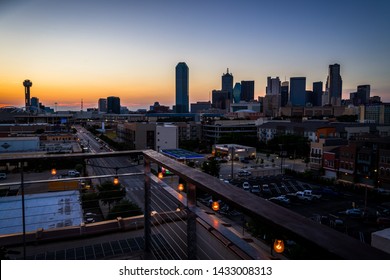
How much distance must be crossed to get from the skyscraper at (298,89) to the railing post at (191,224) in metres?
107

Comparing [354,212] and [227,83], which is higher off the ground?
[227,83]

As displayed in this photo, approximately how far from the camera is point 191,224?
1.04m

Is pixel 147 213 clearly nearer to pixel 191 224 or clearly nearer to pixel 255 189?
pixel 191 224

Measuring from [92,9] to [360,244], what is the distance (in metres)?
6.75

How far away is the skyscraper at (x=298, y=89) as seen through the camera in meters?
103

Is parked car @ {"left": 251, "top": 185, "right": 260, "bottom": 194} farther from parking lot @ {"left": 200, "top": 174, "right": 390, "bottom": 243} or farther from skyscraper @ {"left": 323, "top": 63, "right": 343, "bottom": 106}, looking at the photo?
skyscraper @ {"left": 323, "top": 63, "right": 343, "bottom": 106}

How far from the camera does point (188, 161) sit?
1833 cm

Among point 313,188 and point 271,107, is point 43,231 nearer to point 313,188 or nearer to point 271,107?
point 313,188

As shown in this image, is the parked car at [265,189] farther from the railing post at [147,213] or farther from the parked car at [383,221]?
the railing post at [147,213]

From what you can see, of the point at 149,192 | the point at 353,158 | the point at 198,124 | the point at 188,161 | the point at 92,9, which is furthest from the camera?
the point at 198,124

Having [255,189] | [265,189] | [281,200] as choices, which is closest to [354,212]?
[281,200]

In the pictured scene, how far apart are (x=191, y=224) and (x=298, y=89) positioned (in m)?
110

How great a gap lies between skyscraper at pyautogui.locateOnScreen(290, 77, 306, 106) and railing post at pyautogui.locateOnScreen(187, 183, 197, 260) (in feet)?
352

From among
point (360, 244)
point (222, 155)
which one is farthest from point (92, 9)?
point (222, 155)
